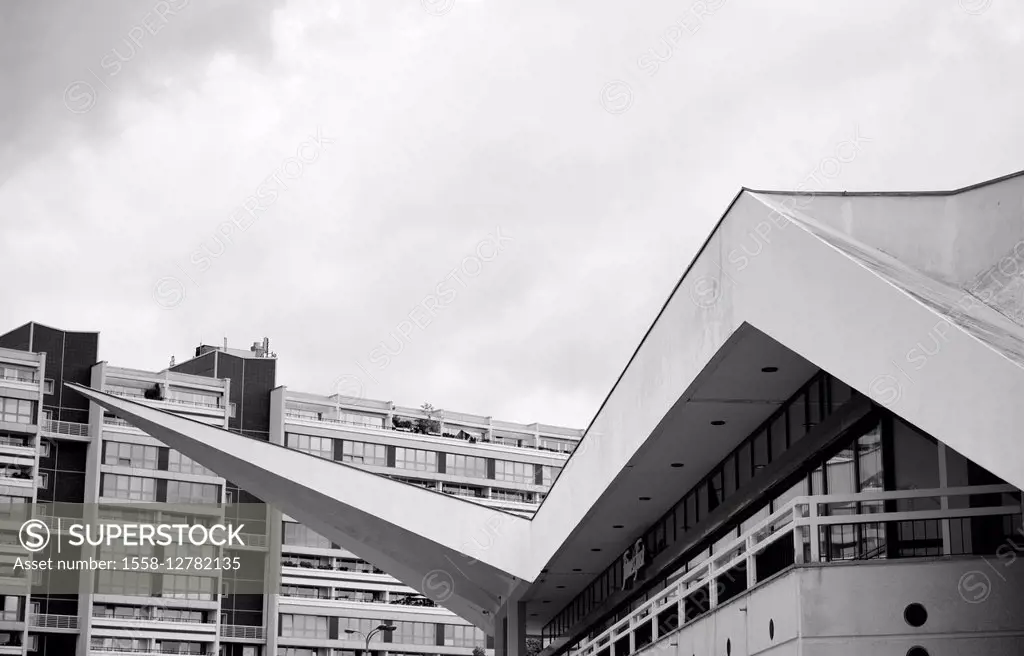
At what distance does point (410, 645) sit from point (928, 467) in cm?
8281

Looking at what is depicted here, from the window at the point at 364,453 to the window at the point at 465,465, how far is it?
5.22 meters

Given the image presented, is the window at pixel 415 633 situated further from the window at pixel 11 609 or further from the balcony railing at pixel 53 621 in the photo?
the window at pixel 11 609

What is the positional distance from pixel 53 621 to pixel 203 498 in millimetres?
11759

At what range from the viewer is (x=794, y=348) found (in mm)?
13945

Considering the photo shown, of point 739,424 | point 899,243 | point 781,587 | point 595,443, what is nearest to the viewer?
point 781,587

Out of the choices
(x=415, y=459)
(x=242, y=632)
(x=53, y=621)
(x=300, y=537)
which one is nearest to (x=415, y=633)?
(x=300, y=537)

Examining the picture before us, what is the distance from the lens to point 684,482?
2405cm

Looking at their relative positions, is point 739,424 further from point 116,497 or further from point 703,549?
point 116,497

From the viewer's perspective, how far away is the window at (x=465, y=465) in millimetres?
99688

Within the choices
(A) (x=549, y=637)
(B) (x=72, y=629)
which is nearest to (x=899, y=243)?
(A) (x=549, y=637)

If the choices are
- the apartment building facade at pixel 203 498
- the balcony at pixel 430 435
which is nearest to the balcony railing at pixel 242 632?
the apartment building facade at pixel 203 498

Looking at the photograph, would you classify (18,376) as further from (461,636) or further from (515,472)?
(515,472)

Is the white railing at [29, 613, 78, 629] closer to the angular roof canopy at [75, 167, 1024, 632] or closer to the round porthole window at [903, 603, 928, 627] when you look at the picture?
the angular roof canopy at [75, 167, 1024, 632]

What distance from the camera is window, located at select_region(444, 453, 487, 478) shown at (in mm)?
99688
